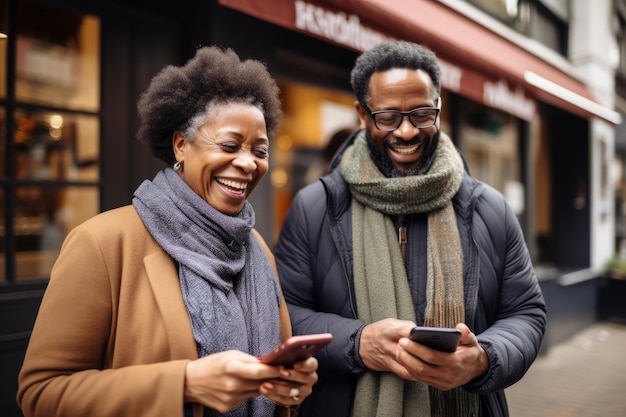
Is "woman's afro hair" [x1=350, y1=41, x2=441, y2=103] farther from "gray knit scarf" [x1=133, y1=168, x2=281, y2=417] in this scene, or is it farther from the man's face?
"gray knit scarf" [x1=133, y1=168, x2=281, y2=417]

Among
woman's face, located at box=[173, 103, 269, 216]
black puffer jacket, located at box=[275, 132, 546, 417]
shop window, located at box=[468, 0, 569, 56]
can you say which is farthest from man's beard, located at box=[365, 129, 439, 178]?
shop window, located at box=[468, 0, 569, 56]

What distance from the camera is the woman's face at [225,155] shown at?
1.52 m

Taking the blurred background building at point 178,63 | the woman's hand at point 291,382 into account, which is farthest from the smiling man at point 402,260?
the blurred background building at point 178,63

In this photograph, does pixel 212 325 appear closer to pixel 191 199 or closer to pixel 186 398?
pixel 186 398

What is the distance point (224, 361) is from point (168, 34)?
8.65ft

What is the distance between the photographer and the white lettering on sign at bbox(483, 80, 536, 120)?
189 inches

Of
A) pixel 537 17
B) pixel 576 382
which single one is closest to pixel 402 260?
pixel 576 382

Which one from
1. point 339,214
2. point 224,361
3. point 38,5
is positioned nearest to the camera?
point 224,361

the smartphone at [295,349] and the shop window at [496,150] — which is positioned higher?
the shop window at [496,150]

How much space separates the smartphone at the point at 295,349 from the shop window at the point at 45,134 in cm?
218

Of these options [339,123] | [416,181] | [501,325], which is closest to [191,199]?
[416,181]

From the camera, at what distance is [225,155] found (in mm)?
1519

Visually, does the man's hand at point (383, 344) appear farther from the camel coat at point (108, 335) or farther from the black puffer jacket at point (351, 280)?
the camel coat at point (108, 335)

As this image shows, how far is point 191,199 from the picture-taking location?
152cm
